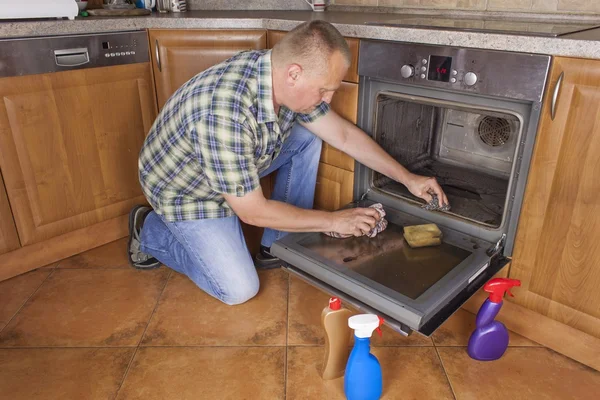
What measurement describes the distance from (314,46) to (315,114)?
46 cm

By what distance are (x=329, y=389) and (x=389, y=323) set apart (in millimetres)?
280

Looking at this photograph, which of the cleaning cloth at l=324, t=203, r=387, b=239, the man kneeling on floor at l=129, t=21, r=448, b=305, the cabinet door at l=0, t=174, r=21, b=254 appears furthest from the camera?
the cabinet door at l=0, t=174, r=21, b=254

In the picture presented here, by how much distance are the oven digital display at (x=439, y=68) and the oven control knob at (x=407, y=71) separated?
5 centimetres

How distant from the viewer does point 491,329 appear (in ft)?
4.55

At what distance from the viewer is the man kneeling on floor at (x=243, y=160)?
4.16 feet

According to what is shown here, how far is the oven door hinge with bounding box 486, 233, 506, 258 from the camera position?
140 cm

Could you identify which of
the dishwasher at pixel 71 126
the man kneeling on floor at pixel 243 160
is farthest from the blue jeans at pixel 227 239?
the dishwasher at pixel 71 126

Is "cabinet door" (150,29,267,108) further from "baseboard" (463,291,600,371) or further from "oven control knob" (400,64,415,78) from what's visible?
"baseboard" (463,291,600,371)

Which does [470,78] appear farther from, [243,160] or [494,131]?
[243,160]

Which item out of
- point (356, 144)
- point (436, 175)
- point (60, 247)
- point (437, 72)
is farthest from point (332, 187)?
point (60, 247)

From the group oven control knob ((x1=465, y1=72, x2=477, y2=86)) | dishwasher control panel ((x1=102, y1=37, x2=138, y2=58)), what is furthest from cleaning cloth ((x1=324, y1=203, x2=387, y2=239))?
dishwasher control panel ((x1=102, y1=37, x2=138, y2=58))

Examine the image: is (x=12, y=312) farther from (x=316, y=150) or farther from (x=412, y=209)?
(x=412, y=209)

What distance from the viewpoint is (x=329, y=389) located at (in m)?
1.33

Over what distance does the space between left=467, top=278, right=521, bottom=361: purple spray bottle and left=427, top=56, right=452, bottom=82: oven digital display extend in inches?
22.8
